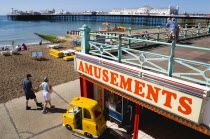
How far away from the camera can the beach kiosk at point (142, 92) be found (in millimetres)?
4219

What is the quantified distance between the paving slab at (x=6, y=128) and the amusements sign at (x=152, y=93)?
4.40m

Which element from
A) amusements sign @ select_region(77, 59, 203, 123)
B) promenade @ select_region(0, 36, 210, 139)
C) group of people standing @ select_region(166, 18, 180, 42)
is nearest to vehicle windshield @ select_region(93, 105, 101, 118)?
amusements sign @ select_region(77, 59, 203, 123)

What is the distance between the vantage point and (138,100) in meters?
5.67

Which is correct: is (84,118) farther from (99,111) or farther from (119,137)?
(119,137)

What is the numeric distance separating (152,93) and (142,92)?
1.20 ft

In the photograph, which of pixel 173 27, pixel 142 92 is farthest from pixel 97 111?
pixel 173 27

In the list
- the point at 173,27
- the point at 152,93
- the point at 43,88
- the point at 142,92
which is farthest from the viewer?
the point at 173,27

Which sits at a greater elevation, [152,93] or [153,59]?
[153,59]

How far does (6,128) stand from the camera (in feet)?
26.9

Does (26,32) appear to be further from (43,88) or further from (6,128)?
(6,128)

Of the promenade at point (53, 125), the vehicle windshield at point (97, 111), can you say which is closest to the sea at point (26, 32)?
the promenade at point (53, 125)

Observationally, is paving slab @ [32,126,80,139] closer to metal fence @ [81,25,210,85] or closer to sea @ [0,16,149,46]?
metal fence @ [81,25,210,85]

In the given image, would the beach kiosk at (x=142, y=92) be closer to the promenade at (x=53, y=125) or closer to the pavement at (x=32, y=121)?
the promenade at (x=53, y=125)

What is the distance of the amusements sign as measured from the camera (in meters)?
4.32
